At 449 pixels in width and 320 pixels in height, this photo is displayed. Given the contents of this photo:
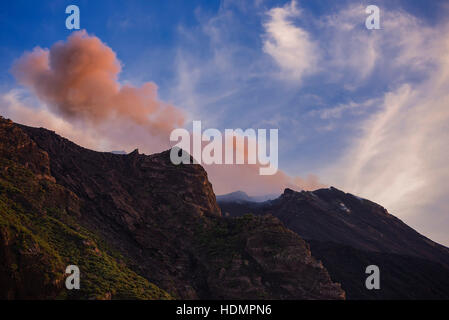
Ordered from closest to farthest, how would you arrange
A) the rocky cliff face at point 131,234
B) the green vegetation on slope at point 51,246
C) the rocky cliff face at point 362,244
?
the green vegetation on slope at point 51,246 < the rocky cliff face at point 131,234 < the rocky cliff face at point 362,244

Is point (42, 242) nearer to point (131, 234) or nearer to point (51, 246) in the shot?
point (51, 246)

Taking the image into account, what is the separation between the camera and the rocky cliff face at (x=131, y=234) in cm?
5528

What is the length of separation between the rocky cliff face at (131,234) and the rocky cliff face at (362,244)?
1605 inches

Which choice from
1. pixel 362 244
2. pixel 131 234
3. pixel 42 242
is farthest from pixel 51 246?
pixel 362 244

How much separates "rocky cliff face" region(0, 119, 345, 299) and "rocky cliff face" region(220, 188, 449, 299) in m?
40.8

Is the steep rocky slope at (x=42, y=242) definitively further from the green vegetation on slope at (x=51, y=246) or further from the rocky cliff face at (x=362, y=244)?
the rocky cliff face at (x=362, y=244)

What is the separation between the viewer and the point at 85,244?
62719 millimetres

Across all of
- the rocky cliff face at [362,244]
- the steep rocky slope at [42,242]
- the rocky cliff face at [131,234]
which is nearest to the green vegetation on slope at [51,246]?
the steep rocky slope at [42,242]

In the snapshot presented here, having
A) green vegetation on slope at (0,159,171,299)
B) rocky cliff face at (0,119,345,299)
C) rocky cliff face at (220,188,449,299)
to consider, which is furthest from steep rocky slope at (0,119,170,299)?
rocky cliff face at (220,188,449,299)

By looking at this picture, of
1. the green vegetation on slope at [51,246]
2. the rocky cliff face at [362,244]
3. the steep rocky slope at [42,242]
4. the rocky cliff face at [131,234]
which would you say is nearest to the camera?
the steep rocky slope at [42,242]

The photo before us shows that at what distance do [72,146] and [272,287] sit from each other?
70651 millimetres
